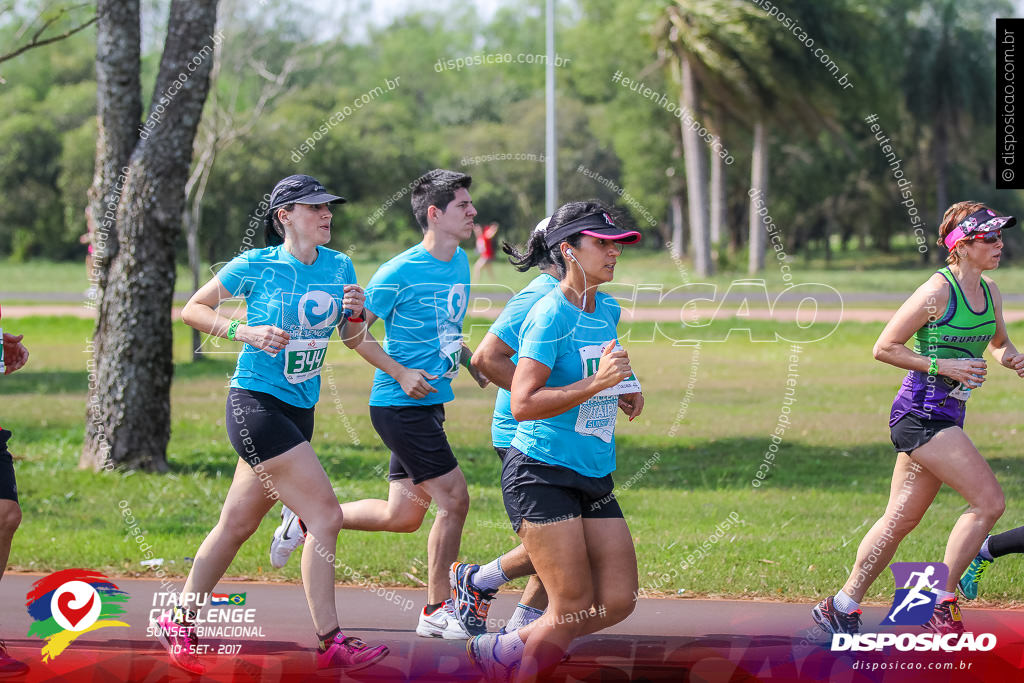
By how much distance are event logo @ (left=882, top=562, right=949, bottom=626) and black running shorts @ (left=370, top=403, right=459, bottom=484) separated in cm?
211

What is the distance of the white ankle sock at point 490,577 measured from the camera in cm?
498

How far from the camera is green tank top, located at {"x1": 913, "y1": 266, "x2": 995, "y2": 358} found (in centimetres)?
498

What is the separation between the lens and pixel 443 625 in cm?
510

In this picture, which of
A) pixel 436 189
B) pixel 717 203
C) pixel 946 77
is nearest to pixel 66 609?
pixel 436 189

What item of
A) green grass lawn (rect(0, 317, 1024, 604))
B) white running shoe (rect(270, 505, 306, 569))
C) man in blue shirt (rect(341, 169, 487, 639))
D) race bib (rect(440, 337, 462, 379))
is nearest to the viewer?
man in blue shirt (rect(341, 169, 487, 639))

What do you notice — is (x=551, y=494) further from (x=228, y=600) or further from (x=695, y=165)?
(x=695, y=165)

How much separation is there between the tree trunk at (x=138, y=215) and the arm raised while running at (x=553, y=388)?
5.72 metres

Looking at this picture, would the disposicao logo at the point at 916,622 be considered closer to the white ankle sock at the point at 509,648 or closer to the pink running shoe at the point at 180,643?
the white ankle sock at the point at 509,648

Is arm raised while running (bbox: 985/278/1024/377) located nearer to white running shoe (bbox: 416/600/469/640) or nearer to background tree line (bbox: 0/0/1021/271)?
white running shoe (bbox: 416/600/469/640)

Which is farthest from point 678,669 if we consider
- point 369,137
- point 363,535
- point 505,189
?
point 505,189

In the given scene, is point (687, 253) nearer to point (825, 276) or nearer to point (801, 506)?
point (825, 276)

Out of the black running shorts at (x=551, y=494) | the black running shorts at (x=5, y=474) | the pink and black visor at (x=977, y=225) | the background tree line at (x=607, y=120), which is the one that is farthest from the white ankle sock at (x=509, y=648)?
the background tree line at (x=607, y=120)

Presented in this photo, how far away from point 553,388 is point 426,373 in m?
1.38

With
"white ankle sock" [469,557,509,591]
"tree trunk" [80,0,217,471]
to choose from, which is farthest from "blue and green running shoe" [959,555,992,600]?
"tree trunk" [80,0,217,471]
